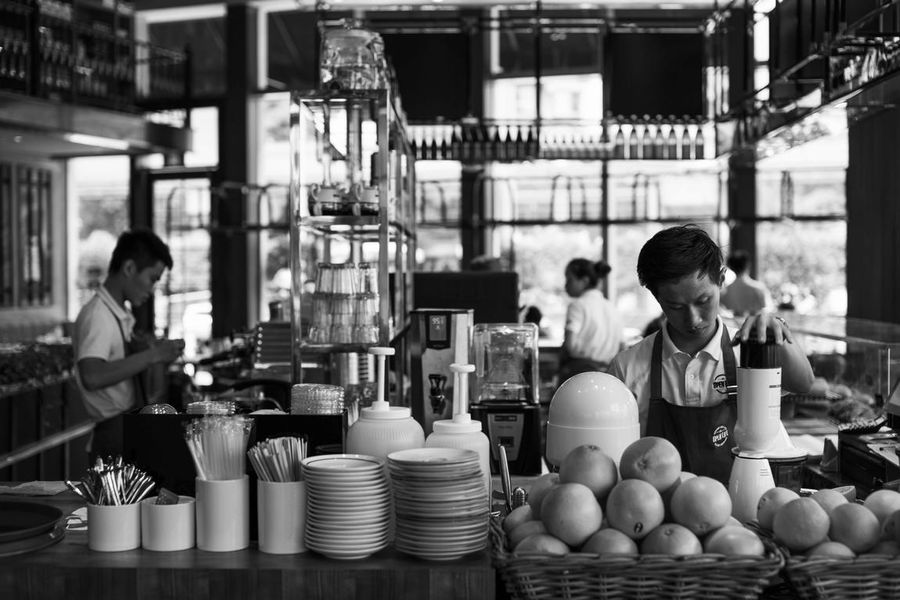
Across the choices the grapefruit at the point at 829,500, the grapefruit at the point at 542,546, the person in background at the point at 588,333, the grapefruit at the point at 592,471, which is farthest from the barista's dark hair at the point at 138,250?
the person in background at the point at 588,333

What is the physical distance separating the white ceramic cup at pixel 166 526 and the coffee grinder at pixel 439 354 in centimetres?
156

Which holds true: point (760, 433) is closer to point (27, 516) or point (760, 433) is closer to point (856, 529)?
point (856, 529)

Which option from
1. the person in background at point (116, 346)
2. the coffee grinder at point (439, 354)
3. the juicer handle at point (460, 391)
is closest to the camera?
the juicer handle at point (460, 391)

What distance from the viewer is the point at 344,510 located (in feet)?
6.22

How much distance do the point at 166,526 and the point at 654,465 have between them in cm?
92

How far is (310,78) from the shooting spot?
11.0m

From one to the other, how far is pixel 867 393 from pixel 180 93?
8.57m

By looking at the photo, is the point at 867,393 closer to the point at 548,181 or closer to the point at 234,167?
the point at 548,181

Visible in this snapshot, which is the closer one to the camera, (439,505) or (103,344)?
(439,505)

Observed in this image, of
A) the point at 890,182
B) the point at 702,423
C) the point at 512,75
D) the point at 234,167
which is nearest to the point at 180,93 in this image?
the point at 234,167

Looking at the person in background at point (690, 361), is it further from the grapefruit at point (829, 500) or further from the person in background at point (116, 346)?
the person in background at point (116, 346)

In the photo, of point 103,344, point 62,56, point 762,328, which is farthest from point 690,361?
point 62,56

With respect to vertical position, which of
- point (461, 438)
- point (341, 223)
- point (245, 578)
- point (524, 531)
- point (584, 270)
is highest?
point (341, 223)

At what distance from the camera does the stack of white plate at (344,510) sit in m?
1.89
